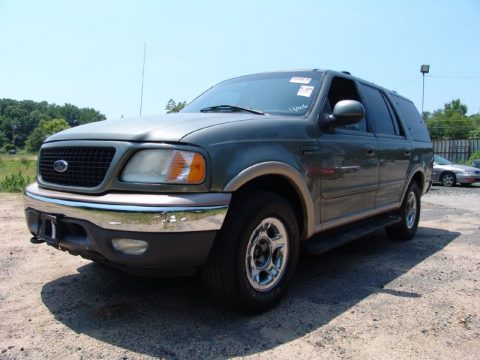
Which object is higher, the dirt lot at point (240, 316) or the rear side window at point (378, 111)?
the rear side window at point (378, 111)

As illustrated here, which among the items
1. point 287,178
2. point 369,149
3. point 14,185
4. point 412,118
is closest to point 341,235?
point 369,149

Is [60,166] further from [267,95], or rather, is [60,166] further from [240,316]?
[267,95]

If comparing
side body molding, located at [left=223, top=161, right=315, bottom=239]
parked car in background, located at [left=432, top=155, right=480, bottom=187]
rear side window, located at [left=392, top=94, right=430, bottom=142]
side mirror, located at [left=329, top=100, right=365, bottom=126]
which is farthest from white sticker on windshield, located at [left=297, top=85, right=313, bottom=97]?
parked car in background, located at [left=432, top=155, right=480, bottom=187]

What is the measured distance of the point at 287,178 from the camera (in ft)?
10.3

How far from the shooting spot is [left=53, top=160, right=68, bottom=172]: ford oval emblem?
2884mm

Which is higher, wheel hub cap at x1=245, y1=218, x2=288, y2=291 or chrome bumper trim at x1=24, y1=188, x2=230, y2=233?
chrome bumper trim at x1=24, y1=188, x2=230, y2=233

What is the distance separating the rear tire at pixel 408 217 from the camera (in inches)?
218

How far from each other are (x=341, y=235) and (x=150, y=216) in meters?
2.10

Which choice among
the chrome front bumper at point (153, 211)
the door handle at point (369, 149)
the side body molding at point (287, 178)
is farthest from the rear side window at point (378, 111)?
the chrome front bumper at point (153, 211)

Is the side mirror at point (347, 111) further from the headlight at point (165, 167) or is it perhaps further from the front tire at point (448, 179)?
the front tire at point (448, 179)

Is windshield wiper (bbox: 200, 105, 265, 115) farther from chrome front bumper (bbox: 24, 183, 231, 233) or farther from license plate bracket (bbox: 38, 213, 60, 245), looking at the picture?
license plate bracket (bbox: 38, 213, 60, 245)

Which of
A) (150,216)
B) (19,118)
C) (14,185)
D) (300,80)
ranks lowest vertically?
(14,185)

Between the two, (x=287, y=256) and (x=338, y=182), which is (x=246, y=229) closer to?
(x=287, y=256)

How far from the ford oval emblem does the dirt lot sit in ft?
3.25
